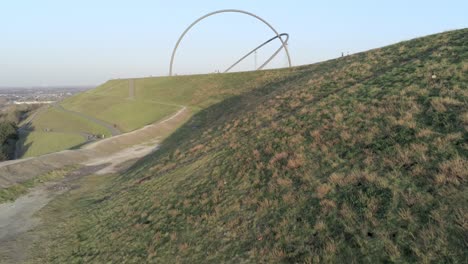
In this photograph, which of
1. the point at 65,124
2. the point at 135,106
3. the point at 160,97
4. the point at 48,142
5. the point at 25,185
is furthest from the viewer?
the point at 160,97

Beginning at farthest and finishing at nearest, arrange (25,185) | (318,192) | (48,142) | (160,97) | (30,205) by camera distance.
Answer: (160,97), (48,142), (25,185), (30,205), (318,192)

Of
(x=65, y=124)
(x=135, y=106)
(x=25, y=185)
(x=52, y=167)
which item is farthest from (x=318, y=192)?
(x=65, y=124)

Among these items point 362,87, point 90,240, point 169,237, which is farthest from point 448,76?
point 90,240

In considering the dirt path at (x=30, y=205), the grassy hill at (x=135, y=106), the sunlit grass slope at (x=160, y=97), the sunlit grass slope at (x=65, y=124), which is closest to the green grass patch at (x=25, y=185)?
the dirt path at (x=30, y=205)

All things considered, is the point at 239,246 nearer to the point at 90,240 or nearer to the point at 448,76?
the point at 90,240

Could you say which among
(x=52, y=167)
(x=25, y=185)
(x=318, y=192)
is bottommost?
(x=25, y=185)

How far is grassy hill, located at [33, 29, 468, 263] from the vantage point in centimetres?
776

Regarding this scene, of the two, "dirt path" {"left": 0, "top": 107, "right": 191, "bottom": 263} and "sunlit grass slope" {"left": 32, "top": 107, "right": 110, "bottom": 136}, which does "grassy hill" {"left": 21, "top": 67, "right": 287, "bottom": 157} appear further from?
"dirt path" {"left": 0, "top": 107, "right": 191, "bottom": 263}

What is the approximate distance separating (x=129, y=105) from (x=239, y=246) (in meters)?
75.3

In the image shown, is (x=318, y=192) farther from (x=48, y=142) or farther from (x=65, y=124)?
(x=65, y=124)

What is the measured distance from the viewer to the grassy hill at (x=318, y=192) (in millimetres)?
7758

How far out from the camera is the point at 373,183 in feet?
31.2

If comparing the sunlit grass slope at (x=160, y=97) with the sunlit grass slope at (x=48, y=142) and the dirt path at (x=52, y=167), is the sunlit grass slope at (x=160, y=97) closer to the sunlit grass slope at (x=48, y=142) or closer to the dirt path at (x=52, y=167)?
the sunlit grass slope at (x=48, y=142)

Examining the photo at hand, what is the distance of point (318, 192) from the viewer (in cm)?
1035
